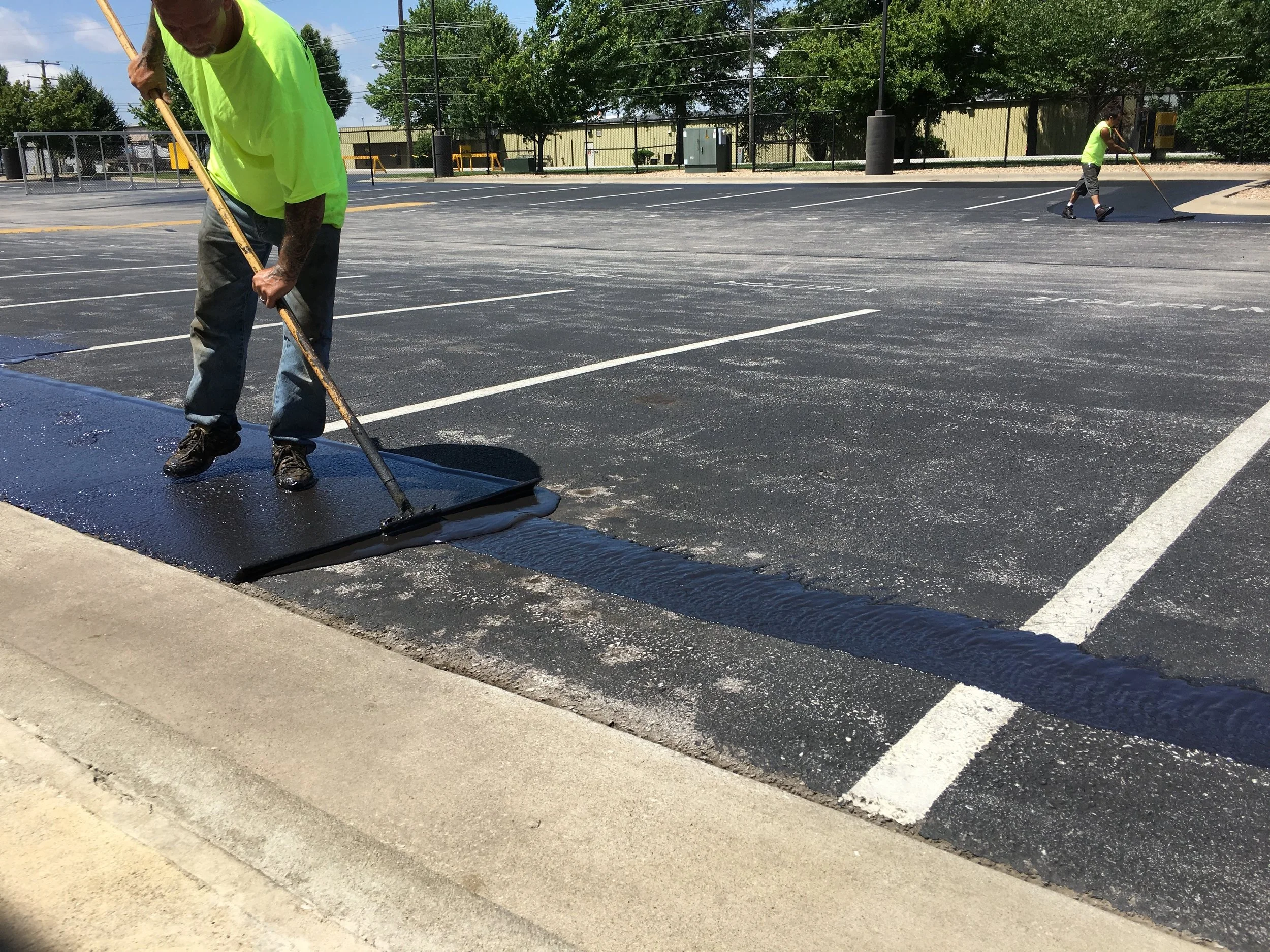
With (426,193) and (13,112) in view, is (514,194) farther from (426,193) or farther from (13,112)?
(13,112)

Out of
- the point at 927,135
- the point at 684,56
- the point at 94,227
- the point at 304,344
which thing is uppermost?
the point at 684,56

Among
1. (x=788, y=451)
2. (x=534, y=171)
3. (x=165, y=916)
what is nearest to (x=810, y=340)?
(x=788, y=451)

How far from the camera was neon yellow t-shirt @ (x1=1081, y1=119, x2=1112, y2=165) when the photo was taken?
17672mm

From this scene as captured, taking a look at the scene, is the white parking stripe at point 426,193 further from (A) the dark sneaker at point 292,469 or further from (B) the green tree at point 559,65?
(A) the dark sneaker at point 292,469

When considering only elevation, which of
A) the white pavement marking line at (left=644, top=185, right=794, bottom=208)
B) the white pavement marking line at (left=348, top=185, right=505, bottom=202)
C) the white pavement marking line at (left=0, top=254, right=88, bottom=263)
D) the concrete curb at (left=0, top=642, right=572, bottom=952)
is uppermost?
the white pavement marking line at (left=348, top=185, right=505, bottom=202)

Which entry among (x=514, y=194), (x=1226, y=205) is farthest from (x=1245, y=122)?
(x=514, y=194)

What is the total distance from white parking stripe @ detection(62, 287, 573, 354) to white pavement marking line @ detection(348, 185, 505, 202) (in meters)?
20.7

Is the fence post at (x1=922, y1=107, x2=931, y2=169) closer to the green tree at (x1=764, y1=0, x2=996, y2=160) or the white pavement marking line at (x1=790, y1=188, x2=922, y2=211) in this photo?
the green tree at (x1=764, y1=0, x2=996, y2=160)

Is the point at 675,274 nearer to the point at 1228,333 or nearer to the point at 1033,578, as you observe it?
the point at 1228,333

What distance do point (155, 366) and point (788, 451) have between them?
14.7 ft

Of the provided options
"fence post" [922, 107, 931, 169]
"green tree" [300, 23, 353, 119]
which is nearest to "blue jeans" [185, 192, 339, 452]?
"fence post" [922, 107, 931, 169]

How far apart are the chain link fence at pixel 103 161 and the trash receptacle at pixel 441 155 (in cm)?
926

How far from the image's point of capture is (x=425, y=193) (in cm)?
3403

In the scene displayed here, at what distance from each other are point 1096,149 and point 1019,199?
18.0 feet
